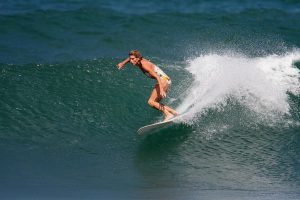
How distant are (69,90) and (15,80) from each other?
157 cm

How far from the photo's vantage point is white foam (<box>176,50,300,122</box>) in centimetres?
1308

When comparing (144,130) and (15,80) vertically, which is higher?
(15,80)

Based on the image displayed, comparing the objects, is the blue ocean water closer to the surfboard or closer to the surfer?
the surfboard

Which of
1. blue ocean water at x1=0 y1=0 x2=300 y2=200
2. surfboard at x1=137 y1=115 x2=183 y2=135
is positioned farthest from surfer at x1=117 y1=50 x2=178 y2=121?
blue ocean water at x1=0 y1=0 x2=300 y2=200

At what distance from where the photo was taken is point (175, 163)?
32.9 ft

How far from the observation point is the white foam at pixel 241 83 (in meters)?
13.1

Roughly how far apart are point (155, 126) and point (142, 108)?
1854 millimetres

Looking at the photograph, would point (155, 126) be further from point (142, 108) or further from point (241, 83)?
point (241, 83)

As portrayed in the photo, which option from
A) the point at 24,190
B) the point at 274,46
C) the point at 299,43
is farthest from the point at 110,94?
the point at 299,43

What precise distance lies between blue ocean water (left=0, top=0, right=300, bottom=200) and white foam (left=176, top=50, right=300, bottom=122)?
0.13 feet

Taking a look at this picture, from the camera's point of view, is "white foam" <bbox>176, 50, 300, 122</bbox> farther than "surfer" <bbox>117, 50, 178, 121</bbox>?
Yes

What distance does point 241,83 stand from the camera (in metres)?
13.9

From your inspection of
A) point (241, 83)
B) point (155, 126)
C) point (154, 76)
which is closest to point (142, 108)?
point (155, 126)

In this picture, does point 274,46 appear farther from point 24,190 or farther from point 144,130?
point 24,190
